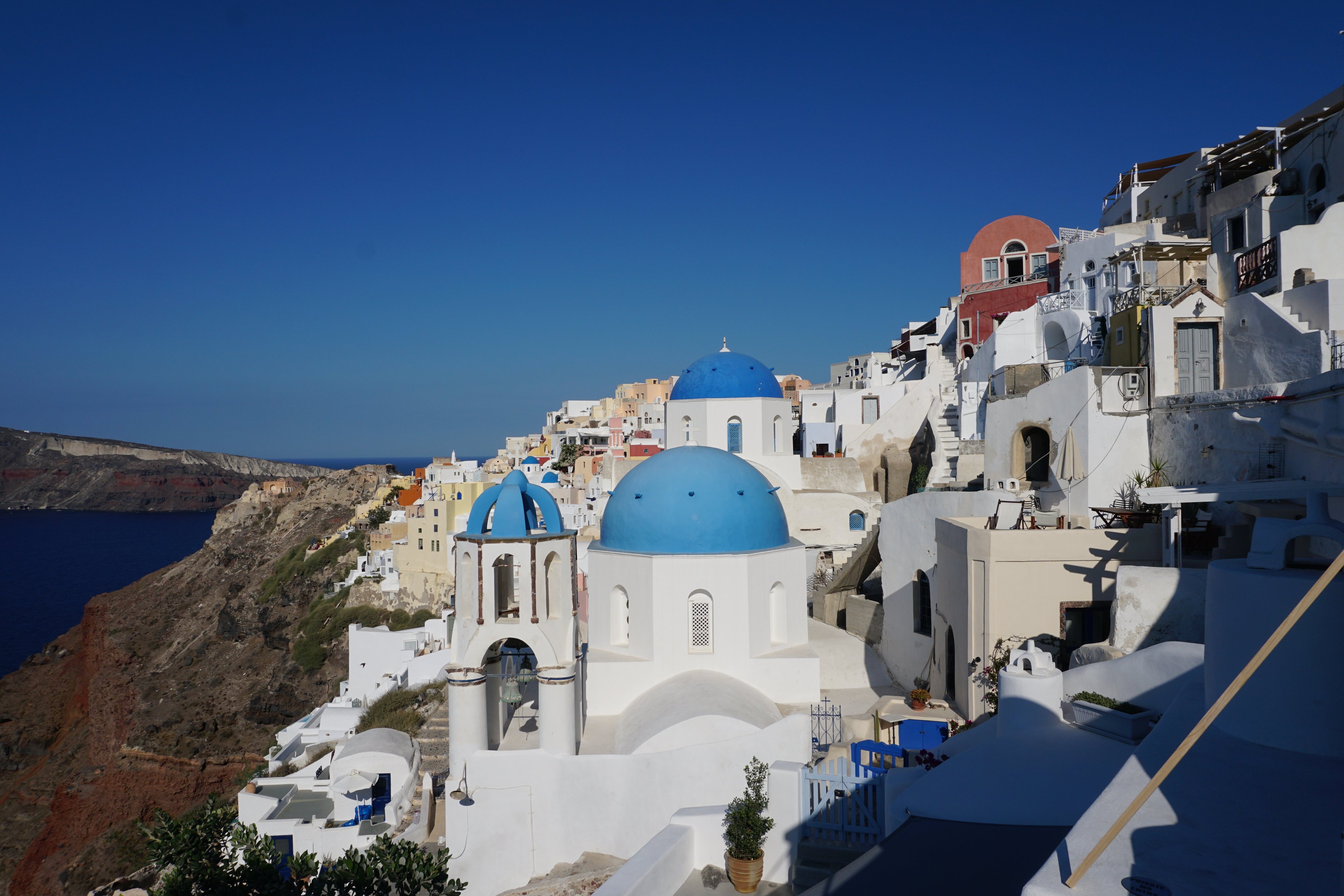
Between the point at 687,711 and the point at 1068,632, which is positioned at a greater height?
the point at 1068,632

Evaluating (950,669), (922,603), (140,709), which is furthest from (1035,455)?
(140,709)

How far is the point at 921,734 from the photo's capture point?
394 inches

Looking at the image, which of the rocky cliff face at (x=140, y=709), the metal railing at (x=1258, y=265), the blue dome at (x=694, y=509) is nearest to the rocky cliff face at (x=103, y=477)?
the rocky cliff face at (x=140, y=709)

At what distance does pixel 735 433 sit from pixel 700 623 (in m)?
10.1

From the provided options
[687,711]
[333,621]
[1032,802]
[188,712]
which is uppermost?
[1032,802]

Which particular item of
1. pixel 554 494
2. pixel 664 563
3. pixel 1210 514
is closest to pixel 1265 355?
pixel 1210 514

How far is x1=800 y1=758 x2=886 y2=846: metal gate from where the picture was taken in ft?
26.1

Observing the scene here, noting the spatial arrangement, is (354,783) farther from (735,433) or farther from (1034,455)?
(1034,455)

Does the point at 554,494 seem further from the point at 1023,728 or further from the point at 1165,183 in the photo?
the point at 1023,728

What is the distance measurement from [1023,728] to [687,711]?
4418 mm

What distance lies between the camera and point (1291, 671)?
14.3ft

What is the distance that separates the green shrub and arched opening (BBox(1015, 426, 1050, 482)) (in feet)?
26.1

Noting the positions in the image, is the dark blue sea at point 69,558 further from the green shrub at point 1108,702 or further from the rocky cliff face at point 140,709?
the green shrub at point 1108,702

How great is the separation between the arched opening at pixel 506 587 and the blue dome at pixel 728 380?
9337 mm
